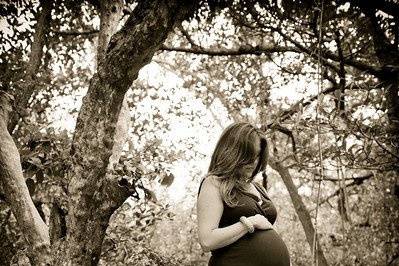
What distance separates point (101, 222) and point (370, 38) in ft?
13.3

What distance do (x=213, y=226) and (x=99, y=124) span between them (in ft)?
2.67

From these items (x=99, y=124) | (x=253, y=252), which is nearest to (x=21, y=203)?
(x=99, y=124)

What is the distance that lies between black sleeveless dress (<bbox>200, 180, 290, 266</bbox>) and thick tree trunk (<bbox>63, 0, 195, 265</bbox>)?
27.3 inches

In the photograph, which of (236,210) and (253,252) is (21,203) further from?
(253,252)

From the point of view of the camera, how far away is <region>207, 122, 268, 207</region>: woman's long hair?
2287 millimetres

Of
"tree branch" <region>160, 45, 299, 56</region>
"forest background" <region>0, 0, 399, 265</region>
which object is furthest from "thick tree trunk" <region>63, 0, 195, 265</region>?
"tree branch" <region>160, 45, 299, 56</region>

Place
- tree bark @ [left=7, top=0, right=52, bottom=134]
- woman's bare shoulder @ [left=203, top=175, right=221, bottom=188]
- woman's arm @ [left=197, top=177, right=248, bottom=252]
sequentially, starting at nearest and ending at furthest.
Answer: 1. woman's arm @ [left=197, top=177, right=248, bottom=252]
2. woman's bare shoulder @ [left=203, top=175, right=221, bottom=188]
3. tree bark @ [left=7, top=0, right=52, bottom=134]

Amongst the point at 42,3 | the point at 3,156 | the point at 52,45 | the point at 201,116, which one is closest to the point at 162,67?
the point at 201,116

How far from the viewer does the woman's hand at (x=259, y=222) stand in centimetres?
215

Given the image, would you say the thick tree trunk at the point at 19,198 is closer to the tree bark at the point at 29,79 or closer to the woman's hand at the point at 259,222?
the tree bark at the point at 29,79

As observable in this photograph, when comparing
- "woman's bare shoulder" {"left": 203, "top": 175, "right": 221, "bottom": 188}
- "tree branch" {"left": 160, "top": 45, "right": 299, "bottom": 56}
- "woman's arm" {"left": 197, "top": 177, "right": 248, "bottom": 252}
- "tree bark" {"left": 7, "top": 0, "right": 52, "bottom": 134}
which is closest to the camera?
"woman's arm" {"left": 197, "top": 177, "right": 248, "bottom": 252}

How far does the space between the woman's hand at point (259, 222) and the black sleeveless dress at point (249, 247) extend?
3 cm

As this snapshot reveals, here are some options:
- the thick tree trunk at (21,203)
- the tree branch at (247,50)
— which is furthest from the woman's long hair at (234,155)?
the tree branch at (247,50)

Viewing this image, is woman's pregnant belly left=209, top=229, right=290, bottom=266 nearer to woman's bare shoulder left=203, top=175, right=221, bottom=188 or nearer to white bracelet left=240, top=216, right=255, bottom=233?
white bracelet left=240, top=216, right=255, bottom=233
